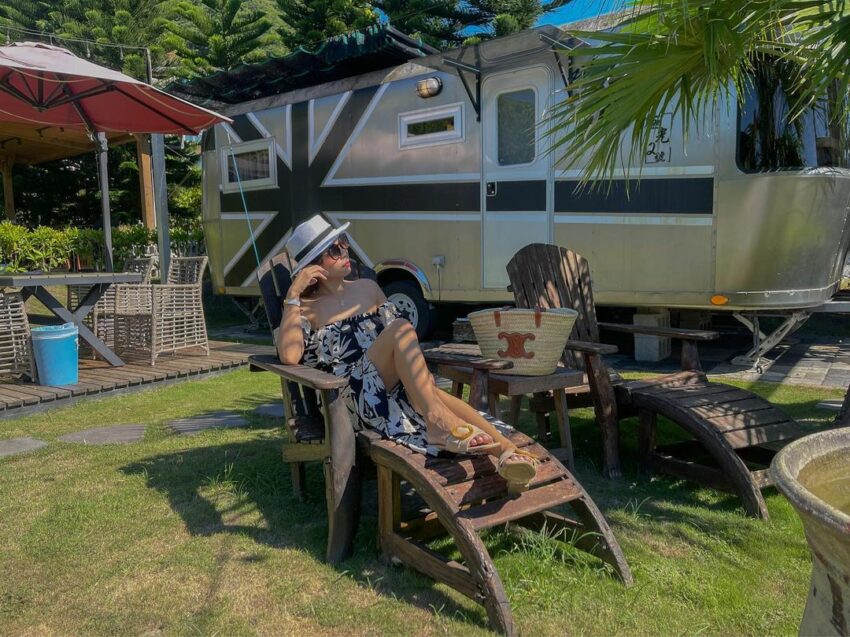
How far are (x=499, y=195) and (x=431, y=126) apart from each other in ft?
3.43

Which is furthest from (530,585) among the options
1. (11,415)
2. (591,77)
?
(11,415)

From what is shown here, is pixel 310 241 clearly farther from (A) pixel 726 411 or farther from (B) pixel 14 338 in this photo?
(B) pixel 14 338

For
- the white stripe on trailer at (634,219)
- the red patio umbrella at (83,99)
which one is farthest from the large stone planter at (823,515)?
the red patio umbrella at (83,99)

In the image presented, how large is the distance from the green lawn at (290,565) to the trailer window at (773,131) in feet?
10.4

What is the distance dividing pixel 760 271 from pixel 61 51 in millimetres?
5960

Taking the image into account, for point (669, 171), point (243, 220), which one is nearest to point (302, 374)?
point (669, 171)

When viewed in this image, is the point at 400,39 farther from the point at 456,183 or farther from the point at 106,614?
the point at 106,614

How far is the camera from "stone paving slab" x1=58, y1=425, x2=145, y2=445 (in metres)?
3.99

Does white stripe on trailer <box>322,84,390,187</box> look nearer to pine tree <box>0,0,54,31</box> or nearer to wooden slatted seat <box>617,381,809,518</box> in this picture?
wooden slatted seat <box>617,381,809,518</box>

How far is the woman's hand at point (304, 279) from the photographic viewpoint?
2936 mm

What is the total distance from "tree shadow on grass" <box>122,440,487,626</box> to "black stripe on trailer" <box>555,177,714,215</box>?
3.12m

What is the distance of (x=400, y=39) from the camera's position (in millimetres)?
6824

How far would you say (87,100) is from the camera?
6.60m

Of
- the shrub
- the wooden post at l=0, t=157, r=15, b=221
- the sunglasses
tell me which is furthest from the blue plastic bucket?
the wooden post at l=0, t=157, r=15, b=221
